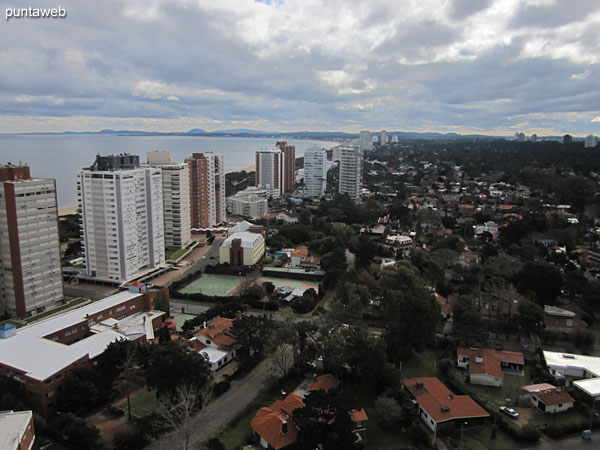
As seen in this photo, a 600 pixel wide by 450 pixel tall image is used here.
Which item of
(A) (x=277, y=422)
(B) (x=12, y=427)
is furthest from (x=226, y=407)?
(B) (x=12, y=427)

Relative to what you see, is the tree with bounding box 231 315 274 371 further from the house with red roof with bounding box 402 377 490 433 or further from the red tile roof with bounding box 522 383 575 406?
the red tile roof with bounding box 522 383 575 406

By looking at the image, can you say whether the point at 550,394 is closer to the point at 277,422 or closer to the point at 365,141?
the point at 277,422

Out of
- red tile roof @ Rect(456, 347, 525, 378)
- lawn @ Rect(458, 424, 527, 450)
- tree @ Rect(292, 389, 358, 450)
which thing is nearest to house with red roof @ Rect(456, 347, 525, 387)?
red tile roof @ Rect(456, 347, 525, 378)

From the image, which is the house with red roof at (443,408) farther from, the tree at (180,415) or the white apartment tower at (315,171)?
the white apartment tower at (315,171)

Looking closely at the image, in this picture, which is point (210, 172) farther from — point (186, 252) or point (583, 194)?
point (583, 194)

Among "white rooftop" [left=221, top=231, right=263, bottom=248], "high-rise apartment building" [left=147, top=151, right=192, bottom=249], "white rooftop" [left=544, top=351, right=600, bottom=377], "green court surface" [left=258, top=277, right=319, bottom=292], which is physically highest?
"high-rise apartment building" [left=147, top=151, right=192, bottom=249]

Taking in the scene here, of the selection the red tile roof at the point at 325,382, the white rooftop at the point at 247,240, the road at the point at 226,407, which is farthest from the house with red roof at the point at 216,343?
the white rooftop at the point at 247,240

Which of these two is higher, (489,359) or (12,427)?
(12,427)
